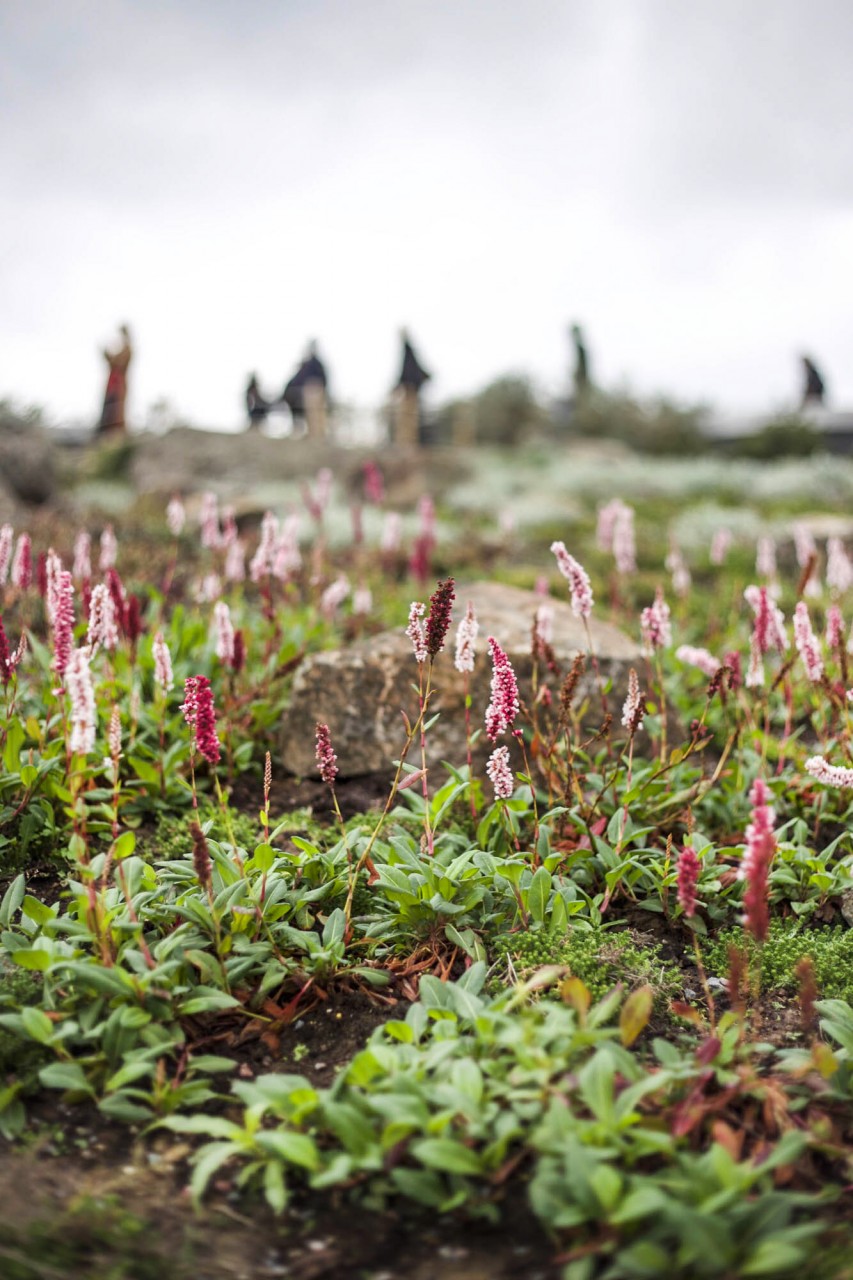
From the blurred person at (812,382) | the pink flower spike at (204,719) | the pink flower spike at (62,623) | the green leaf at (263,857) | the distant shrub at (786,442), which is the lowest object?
the green leaf at (263,857)

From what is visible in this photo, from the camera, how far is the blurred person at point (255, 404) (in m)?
23.7

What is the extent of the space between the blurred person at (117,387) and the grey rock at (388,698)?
837 inches

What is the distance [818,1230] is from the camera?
2104 millimetres

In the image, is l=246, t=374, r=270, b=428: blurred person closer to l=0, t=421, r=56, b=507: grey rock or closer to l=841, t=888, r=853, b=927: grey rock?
l=0, t=421, r=56, b=507: grey rock

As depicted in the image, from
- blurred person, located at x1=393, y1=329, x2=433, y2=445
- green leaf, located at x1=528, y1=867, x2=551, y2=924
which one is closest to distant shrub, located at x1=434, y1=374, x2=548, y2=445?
blurred person, located at x1=393, y1=329, x2=433, y2=445

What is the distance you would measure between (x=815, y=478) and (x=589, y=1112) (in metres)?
19.0

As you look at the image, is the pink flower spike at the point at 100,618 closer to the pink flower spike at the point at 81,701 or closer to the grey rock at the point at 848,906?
the pink flower spike at the point at 81,701

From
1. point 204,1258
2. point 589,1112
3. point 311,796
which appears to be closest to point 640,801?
point 311,796

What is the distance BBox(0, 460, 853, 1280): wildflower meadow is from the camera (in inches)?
90.9

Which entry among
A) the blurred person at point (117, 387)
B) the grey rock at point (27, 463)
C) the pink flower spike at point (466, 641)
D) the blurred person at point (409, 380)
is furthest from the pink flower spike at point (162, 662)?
the blurred person at point (117, 387)

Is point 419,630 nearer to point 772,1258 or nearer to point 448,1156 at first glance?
point 448,1156

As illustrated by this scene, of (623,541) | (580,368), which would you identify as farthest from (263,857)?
(580,368)

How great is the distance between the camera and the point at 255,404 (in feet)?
79.0

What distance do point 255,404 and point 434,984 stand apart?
22.5 m
